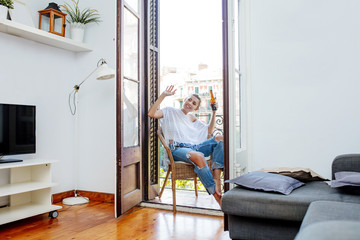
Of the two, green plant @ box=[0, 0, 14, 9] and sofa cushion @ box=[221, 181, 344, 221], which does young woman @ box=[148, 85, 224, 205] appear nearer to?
sofa cushion @ box=[221, 181, 344, 221]

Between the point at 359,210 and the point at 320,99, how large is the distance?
1477mm

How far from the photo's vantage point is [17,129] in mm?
2900

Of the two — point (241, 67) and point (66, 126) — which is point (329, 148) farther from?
point (66, 126)

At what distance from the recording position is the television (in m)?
2.79

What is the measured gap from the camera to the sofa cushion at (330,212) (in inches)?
51.7

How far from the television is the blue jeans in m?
1.45

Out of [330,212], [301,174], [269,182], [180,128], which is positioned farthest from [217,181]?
[330,212]

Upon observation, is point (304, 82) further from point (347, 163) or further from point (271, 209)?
point (271, 209)

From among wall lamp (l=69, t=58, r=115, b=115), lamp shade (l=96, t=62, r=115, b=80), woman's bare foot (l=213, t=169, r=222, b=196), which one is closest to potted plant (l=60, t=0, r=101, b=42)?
wall lamp (l=69, t=58, r=115, b=115)

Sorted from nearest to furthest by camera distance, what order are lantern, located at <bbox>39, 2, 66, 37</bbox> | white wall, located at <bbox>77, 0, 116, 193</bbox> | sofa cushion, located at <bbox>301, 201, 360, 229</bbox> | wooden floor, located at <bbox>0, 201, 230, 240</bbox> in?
sofa cushion, located at <bbox>301, 201, 360, 229</bbox> → wooden floor, located at <bbox>0, 201, 230, 240</bbox> → lantern, located at <bbox>39, 2, 66, 37</bbox> → white wall, located at <bbox>77, 0, 116, 193</bbox>

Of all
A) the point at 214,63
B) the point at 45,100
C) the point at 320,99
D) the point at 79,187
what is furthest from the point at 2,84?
the point at 214,63

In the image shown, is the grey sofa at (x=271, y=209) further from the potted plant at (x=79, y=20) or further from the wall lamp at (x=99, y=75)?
the potted plant at (x=79, y=20)

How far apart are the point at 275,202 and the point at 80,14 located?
318 cm

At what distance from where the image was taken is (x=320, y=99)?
8.85 feet
